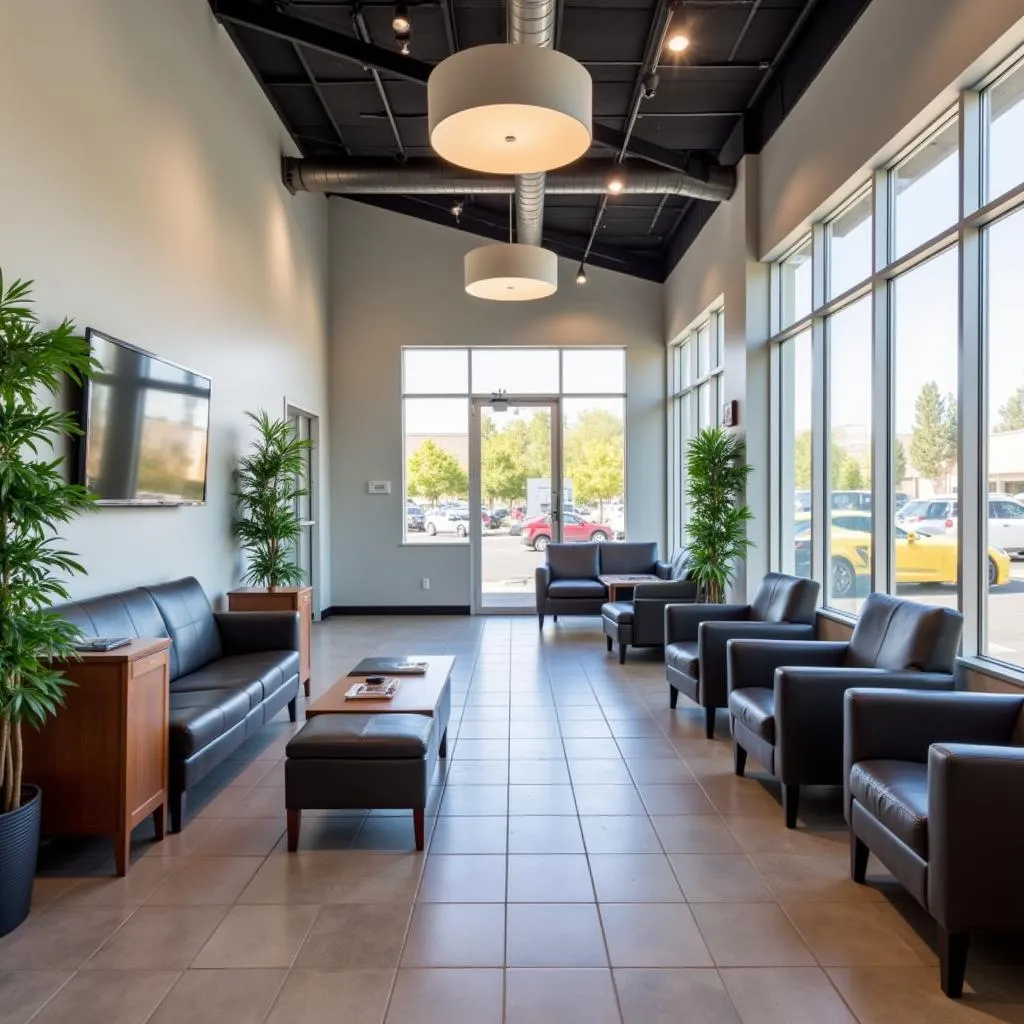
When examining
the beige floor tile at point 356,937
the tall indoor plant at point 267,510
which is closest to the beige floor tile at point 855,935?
the beige floor tile at point 356,937

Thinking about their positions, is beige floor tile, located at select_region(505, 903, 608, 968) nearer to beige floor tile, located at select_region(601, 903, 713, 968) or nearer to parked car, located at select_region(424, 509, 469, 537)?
Result: beige floor tile, located at select_region(601, 903, 713, 968)

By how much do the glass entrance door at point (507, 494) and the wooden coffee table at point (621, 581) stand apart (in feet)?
4.98

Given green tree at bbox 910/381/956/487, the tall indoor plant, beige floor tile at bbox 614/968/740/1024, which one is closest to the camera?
beige floor tile at bbox 614/968/740/1024

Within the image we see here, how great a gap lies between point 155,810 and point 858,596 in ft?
14.0

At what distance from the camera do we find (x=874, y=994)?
2.34m

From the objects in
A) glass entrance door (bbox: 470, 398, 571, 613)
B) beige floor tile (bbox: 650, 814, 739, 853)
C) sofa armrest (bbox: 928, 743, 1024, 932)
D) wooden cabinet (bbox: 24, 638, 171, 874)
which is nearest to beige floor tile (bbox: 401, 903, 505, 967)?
beige floor tile (bbox: 650, 814, 739, 853)

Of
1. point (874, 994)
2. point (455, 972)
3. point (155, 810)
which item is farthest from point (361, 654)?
point (874, 994)

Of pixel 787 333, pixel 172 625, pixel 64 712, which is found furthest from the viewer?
pixel 787 333

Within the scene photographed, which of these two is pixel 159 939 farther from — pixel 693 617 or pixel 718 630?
pixel 693 617

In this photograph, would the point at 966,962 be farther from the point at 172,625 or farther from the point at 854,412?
the point at 172,625

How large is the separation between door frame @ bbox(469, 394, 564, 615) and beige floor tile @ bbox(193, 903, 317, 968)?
728cm

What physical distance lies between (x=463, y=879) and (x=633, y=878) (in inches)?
25.9

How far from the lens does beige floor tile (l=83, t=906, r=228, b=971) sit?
2518mm

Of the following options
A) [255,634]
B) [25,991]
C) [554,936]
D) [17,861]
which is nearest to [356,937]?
[554,936]
